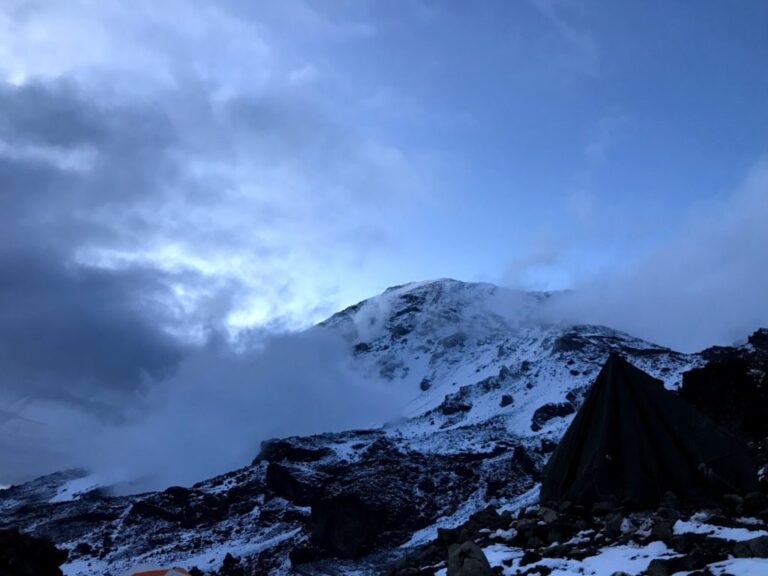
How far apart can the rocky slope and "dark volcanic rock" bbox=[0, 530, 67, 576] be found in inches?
798

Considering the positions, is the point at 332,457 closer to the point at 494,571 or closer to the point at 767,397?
the point at 767,397

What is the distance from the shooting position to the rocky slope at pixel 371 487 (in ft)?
164

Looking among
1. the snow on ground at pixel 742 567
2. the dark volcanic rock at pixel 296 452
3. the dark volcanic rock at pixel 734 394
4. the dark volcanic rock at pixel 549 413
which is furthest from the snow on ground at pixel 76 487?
the snow on ground at pixel 742 567

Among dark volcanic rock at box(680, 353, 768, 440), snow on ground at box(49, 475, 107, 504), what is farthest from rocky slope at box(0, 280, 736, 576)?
dark volcanic rock at box(680, 353, 768, 440)

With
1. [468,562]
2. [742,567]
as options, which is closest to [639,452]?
[468,562]

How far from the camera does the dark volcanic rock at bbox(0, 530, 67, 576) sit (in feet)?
83.5

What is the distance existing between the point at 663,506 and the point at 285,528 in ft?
162

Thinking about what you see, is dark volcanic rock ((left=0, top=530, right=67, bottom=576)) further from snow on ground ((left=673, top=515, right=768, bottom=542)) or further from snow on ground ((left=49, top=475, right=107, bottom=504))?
snow on ground ((left=49, top=475, right=107, bottom=504))

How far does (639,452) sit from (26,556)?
25136 millimetres

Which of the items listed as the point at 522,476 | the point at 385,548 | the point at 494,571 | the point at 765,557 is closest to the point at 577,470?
the point at 494,571

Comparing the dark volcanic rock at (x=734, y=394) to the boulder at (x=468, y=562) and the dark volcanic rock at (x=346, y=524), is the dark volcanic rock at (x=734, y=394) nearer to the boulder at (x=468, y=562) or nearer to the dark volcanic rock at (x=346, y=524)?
the dark volcanic rock at (x=346, y=524)

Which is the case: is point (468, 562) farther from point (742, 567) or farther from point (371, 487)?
point (371, 487)

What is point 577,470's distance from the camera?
16703 millimetres

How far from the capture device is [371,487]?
5506 cm
